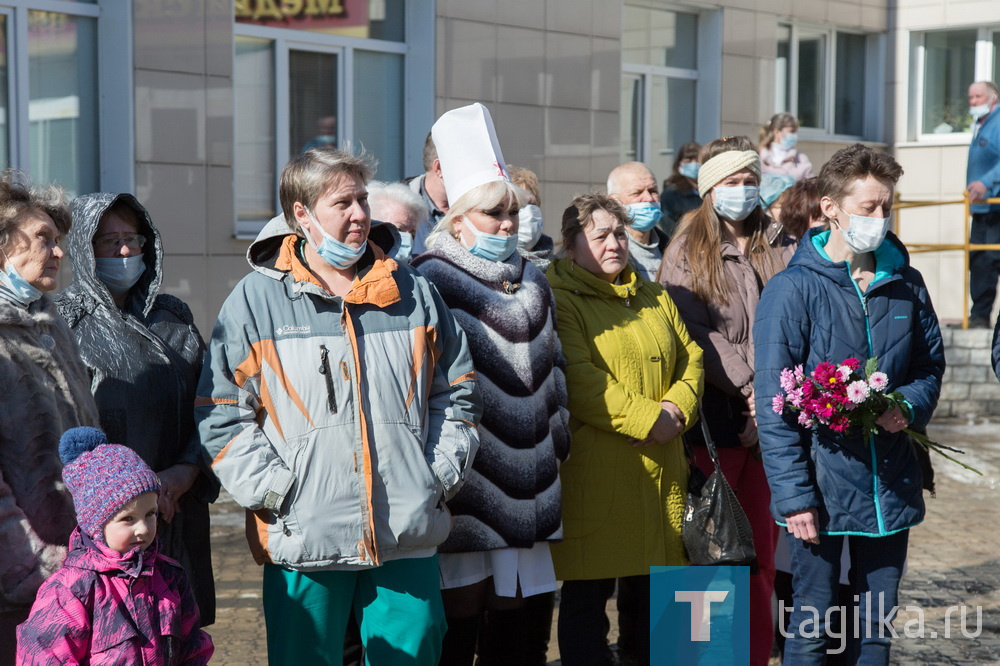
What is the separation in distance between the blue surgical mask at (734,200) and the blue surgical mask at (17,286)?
3086 mm

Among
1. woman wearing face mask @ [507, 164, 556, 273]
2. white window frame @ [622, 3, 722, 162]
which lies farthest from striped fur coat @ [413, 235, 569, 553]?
white window frame @ [622, 3, 722, 162]

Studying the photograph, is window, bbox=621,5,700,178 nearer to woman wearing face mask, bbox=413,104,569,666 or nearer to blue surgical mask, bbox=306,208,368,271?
woman wearing face mask, bbox=413,104,569,666

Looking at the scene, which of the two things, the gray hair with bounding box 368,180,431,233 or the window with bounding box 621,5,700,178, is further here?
the window with bounding box 621,5,700,178

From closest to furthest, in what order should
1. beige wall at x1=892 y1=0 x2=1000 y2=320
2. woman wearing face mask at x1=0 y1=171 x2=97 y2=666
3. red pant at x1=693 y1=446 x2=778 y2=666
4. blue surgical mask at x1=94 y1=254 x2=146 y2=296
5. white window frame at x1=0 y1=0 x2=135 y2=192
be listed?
1. woman wearing face mask at x1=0 y1=171 x2=97 y2=666
2. blue surgical mask at x1=94 y1=254 x2=146 y2=296
3. red pant at x1=693 y1=446 x2=778 y2=666
4. white window frame at x1=0 y1=0 x2=135 y2=192
5. beige wall at x1=892 y1=0 x2=1000 y2=320

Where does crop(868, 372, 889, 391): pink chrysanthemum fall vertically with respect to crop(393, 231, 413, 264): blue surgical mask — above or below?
below

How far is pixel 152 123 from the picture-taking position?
882cm

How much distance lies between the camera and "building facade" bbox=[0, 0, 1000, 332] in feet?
28.8

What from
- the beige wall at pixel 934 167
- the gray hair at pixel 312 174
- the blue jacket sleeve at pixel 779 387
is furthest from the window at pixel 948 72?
the gray hair at pixel 312 174

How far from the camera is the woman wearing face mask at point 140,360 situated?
12.1ft

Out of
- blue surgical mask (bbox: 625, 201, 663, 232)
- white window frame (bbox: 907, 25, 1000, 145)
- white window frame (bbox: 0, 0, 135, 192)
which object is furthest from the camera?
white window frame (bbox: 907, 25, 1000, 145)

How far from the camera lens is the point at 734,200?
533 cm

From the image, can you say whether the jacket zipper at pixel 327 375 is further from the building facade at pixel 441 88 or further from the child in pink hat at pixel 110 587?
the building facade at pixel 441 88

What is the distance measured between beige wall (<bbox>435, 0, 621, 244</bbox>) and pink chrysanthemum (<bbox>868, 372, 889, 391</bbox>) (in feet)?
23.2

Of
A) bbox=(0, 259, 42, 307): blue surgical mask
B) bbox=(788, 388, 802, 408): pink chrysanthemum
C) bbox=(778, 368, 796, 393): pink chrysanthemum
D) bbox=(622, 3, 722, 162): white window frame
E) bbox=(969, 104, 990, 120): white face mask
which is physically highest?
bbox=(622, 3, 722, 162): white window frame
